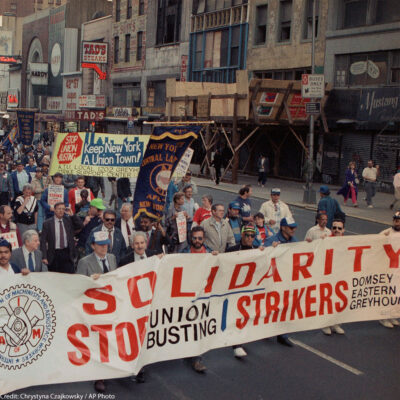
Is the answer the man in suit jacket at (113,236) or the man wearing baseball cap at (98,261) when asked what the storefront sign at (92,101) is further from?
the man wearing baseball cap at (98,261)

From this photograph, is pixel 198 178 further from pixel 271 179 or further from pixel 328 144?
pixel 328 144

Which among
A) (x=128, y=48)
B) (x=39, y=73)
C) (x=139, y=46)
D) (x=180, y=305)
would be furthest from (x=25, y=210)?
(x=39, y=73)

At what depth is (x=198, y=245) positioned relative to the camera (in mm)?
8703

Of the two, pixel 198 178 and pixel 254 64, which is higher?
pixel 254 64

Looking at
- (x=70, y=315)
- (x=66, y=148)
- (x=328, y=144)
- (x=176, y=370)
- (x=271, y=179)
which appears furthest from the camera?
(x=271, y=179)

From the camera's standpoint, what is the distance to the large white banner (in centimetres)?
667

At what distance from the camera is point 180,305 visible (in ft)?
24.9

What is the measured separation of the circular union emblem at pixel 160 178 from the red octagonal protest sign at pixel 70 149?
4.01m

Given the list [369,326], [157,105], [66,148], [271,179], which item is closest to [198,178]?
[271,179]

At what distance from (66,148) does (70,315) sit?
695 centimetres

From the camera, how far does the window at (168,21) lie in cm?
4838

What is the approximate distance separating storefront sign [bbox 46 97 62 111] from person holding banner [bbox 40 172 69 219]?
61850 mm

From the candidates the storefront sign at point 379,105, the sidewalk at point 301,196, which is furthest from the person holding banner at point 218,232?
the storefront sign at point 379,105

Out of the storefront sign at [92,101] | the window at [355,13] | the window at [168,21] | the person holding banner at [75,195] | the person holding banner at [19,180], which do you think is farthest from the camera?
the storefront sign at [92,101]
